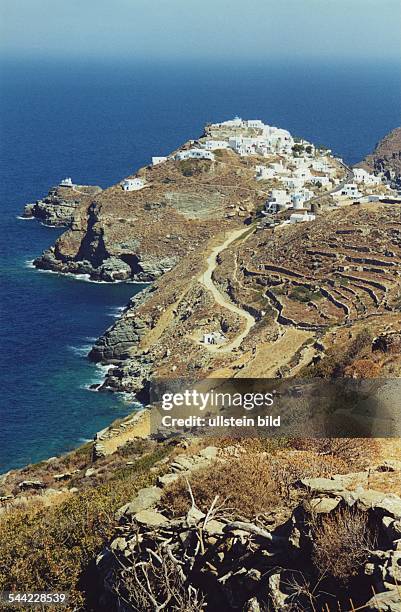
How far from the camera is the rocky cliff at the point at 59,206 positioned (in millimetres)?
101562

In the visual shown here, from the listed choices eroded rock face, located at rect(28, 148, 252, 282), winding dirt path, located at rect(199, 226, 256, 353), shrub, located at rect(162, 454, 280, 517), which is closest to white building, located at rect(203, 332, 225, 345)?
winding dirt path, located at rect(199, 226, 256, 353)

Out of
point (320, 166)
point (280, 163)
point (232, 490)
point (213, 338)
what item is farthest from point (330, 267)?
point (232, 490)

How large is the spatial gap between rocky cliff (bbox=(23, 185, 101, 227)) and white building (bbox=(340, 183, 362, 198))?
104 ft

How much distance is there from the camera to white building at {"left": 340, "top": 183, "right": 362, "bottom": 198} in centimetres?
8419

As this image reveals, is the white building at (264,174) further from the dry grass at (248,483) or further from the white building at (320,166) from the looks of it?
the dry grass at (248,483)

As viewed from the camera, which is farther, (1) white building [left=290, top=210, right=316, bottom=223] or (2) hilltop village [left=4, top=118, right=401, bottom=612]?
(1) white building [left=290, top=210, right=316, bottom=223]

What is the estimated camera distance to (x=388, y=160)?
13725 cm

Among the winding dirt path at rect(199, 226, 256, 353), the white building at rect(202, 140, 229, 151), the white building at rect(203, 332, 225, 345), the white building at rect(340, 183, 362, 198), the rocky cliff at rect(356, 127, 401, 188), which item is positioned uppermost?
the rocky cliff at rect(356, 127, 401, 188)

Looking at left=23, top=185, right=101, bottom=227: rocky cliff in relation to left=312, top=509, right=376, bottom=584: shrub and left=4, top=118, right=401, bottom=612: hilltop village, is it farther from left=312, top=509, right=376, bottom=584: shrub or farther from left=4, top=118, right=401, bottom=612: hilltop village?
left=312, top=509, right=376, bottom=584: shrub

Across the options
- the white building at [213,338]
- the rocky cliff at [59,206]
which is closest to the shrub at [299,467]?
the white building at [213,338]

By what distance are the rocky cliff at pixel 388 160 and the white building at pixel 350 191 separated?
41.6 meters

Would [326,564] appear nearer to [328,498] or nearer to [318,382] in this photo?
[328,498]

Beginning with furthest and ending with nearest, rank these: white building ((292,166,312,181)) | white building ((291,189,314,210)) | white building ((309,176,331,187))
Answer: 1. white building ((292,166,312,181))
2. white building ((309,176,331,187))
3. white building ((291,189,314,210))

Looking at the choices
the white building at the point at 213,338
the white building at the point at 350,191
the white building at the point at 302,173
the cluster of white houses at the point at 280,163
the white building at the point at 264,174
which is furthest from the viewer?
the white building at the point at 264,174
